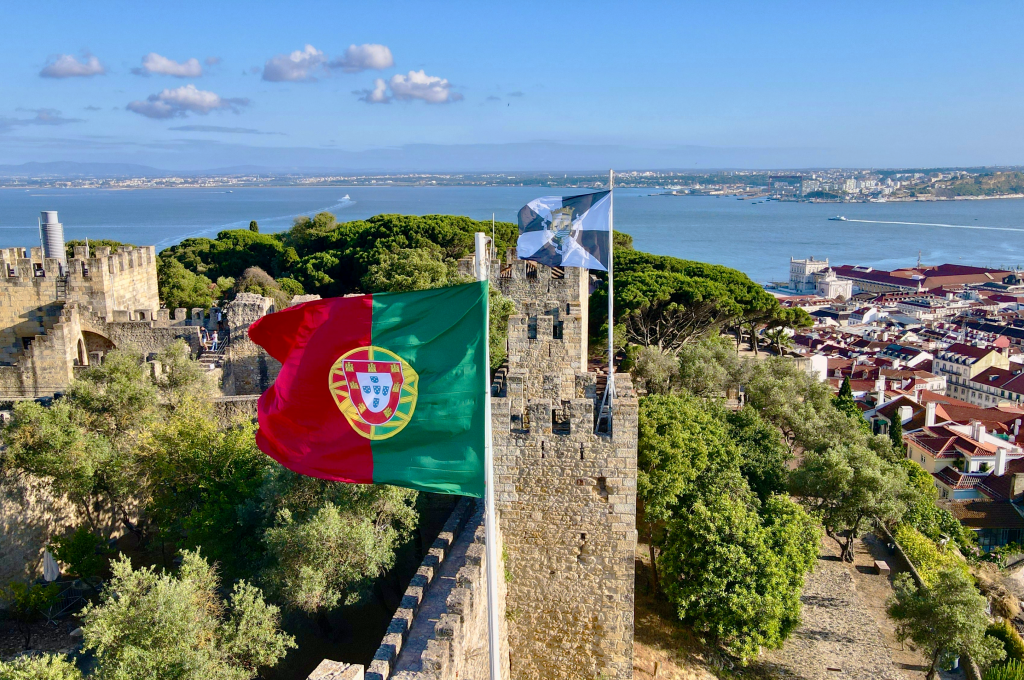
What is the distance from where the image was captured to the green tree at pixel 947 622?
14.0 meters

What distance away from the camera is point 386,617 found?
36.8ft

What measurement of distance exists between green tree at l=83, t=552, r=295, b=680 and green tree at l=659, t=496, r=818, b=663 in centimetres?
687

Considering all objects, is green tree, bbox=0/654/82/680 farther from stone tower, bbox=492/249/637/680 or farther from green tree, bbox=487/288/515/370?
green tree, bbox=487/288/515/370

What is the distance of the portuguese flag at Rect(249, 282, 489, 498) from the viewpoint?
5738 mm

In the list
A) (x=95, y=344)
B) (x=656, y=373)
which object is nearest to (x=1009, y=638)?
(x=656, y=373)

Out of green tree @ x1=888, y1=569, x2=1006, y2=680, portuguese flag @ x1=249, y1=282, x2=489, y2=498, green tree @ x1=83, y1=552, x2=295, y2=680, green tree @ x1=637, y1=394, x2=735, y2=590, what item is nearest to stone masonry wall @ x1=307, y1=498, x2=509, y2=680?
green tree @ x1=83, y1=552, x2=295, y2=680

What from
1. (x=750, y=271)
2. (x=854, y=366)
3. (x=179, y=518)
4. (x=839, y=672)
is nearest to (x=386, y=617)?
(x=179, y=518)

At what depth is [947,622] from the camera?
14.0m

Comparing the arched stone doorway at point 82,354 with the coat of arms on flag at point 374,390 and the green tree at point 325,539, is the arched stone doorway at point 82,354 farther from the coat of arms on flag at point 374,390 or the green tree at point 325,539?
the coat of arms on flag at point 374,390

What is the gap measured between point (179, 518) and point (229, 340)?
6653mm

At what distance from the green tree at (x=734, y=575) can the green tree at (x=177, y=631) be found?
6875 millimetres

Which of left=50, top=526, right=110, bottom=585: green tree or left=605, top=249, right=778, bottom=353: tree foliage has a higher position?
left=605, top=249, right=778, bottom=353: tree foliage

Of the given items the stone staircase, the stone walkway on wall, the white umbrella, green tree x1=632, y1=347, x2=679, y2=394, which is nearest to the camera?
the white umbrella

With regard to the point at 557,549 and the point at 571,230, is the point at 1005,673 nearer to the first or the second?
the point at 557,549
